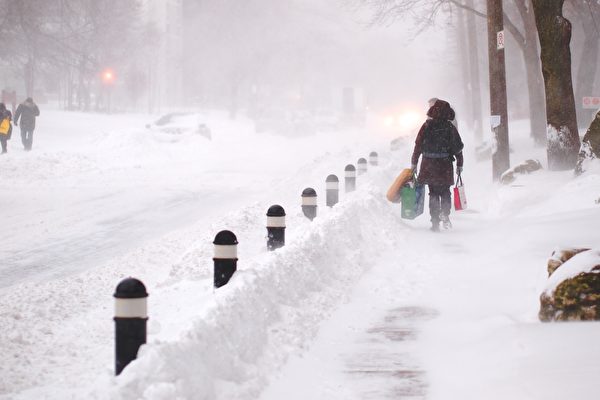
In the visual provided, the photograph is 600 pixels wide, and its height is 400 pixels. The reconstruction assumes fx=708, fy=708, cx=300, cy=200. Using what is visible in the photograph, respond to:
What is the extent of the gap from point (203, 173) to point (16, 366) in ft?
58.6

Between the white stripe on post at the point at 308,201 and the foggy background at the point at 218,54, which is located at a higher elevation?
the foggy background at the point at 218,54

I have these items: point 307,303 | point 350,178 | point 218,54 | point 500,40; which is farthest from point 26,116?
point 218,54

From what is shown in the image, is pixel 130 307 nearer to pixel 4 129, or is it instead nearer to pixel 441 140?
pixel 441 140

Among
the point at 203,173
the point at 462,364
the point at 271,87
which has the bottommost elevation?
the point at 462,364

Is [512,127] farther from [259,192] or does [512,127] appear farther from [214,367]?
[214,367]

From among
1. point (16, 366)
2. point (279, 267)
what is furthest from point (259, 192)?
point (16, 366)

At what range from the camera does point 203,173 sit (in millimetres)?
22750

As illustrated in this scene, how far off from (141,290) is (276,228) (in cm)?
385

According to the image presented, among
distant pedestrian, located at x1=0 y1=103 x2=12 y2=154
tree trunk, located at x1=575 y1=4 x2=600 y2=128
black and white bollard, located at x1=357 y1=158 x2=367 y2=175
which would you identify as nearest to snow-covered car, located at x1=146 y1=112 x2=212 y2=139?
distant pedestrian, located at x1=0 y1=103 x2=12 y2=154

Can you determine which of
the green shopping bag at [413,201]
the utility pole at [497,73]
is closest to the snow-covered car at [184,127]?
the utility pole at [497,73]

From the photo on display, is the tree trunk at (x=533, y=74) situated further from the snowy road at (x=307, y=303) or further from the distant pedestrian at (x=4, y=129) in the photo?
the distant pedestrian at (x=4, y=129)

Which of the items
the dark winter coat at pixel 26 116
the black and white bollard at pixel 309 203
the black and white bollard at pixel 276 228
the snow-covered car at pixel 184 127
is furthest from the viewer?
the snow-covered car at pixel 184 127

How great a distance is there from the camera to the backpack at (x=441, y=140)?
1130cm

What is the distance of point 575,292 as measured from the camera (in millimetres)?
5332
